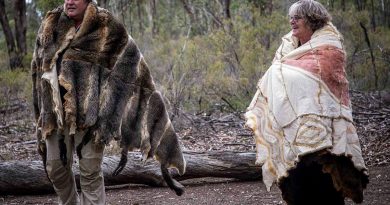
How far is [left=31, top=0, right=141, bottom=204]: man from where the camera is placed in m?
4.25

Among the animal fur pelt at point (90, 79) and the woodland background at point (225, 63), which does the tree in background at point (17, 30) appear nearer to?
the woodland background at point (225, 63)

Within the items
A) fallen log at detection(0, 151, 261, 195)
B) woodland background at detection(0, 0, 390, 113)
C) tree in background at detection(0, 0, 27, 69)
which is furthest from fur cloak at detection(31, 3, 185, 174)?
tree in background at detection(0, 0, 27, 69)

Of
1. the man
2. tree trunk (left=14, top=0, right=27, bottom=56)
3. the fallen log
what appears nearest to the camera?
the man

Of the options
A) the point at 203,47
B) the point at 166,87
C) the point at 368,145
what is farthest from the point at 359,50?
the point at 368,145

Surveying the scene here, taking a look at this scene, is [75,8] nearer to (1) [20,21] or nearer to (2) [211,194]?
(2) [211,194]

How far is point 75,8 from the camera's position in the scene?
4.33 meters

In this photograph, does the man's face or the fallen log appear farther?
the fallen log

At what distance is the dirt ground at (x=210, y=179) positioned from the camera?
592 centimetres

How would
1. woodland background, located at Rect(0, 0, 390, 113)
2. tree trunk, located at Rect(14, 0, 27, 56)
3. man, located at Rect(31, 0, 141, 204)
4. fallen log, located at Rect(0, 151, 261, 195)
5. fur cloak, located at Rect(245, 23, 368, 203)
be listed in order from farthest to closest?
tree trunk, located at Rect(14, 0, 27, 56)
woodland background, located at Rect(0, 0, 390, 113)
fallen log, located at Rect(0, 151, 261, 195)
man, located at Rect(31, 0, 141, 204)
fur cloak, located at Rect(245, 23, 368, 203)

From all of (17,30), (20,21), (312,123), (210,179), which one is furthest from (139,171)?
(20,21)

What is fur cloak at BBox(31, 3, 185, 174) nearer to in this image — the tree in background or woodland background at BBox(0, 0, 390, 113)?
woodland background at BBox(0, 0, 390, 113)

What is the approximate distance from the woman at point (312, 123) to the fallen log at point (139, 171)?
2.71 meters

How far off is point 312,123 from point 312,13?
0.68 meters

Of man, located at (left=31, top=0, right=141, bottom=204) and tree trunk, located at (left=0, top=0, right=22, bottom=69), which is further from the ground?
man, located at (left=31, top=0, right=141, bottom=204)
